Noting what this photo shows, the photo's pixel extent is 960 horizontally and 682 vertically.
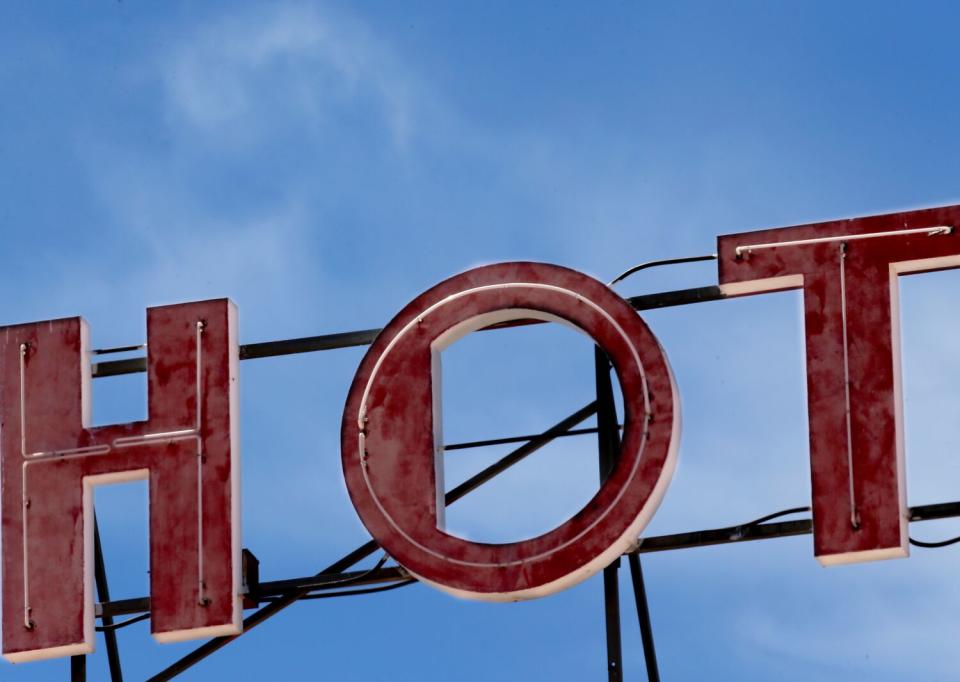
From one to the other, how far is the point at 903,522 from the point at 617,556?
6.85 ft

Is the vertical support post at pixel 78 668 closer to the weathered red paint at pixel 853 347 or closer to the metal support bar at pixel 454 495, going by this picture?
the metal support bar at pixel 454 495

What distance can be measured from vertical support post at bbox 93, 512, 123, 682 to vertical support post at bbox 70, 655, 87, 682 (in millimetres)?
201

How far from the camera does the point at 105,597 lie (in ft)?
89.7

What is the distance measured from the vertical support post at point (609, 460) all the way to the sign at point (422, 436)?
0.56 m

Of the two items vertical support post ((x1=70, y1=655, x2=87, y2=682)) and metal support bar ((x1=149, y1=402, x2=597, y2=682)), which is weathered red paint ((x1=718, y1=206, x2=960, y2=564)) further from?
vertical support post ((x1=70, y1=655, x2=87, y2=682))

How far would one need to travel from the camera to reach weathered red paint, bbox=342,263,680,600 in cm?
2567

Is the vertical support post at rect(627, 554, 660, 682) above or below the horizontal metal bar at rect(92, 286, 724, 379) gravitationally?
below

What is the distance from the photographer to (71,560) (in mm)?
27109

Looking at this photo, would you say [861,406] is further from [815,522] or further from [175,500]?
[175,500]

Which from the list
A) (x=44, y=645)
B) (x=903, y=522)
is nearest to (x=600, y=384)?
(x=903, y=522)

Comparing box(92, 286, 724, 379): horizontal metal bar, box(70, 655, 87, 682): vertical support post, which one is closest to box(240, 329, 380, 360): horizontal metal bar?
box(92, 286, 724, 379): horizontal metal bar

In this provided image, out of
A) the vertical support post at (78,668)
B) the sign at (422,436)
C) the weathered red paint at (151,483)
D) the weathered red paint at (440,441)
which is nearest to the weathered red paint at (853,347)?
the sign at (422,436)

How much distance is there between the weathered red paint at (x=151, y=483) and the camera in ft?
88.0

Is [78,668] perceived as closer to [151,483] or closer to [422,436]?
[151,483]
